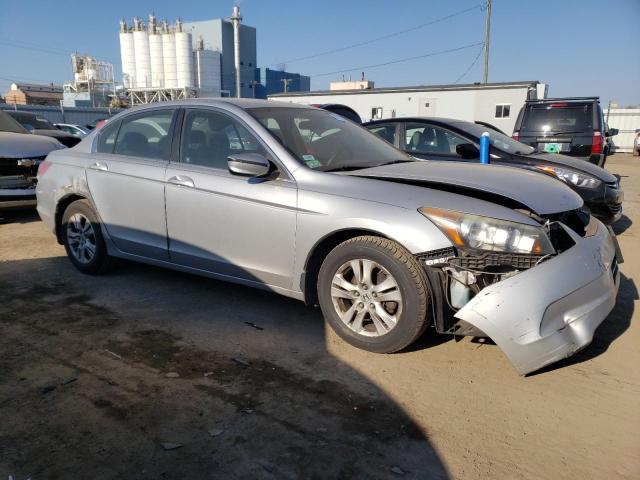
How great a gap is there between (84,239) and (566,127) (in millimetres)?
8301

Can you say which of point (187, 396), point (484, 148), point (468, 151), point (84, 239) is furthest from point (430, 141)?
point (187, 396)

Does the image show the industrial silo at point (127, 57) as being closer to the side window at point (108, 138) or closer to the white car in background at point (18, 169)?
the white car in background at point (18, 169)

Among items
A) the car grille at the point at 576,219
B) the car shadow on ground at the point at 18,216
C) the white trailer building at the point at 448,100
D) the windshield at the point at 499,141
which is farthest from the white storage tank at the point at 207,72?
the car grille at the point at 576,219

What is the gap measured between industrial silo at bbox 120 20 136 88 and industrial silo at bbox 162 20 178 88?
3880mm

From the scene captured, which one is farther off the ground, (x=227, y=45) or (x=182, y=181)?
(x=227, y=45)

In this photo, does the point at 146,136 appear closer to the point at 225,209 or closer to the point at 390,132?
the point at 225,209

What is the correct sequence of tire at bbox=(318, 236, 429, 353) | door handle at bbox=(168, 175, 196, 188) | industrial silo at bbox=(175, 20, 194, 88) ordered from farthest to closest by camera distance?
1. industrial silo at bbox=(175, 20, 194, 88)
2. door handle at bbox=(168, 175, 196, 188)
3. tire at bbox=(318, 236, 429, 353)

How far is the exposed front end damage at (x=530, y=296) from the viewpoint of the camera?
9.04 feet

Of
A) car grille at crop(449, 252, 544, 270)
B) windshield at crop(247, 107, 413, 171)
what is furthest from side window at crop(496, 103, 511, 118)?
car grille at crop(449, 252, 544, 270)

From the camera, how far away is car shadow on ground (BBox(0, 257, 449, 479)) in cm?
228

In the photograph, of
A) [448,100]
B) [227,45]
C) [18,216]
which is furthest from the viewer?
[227,45]

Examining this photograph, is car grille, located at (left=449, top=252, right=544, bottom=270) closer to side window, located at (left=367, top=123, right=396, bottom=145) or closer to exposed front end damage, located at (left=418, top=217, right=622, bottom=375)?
exposed front end damage, located at (left=418, top=217, right=622, bottom=375)

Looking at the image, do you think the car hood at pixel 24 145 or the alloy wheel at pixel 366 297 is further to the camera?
the car hood at pixel 24 145

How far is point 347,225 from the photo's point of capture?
3273 mm
